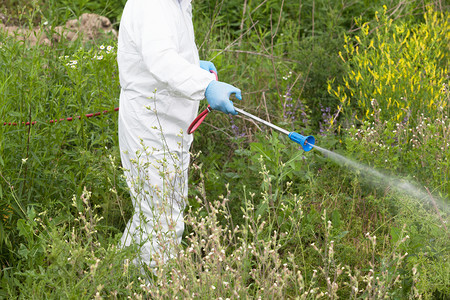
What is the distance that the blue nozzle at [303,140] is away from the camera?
2865 millimetres

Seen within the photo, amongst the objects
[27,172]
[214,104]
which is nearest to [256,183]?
A: [214,104]

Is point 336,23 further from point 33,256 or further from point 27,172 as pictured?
point 33,256

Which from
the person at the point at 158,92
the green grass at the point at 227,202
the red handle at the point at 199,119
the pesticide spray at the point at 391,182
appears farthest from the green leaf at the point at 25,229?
the pesticide spray at the point at 391,182

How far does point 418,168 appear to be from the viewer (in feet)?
11.6

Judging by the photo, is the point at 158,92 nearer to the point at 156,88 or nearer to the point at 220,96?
the point at 156,88

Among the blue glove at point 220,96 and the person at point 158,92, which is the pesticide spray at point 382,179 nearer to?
the person at point 158,92

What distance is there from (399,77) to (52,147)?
2.33m

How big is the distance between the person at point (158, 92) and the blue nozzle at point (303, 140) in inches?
13.4

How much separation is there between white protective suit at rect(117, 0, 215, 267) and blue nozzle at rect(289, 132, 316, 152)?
1.61 feet

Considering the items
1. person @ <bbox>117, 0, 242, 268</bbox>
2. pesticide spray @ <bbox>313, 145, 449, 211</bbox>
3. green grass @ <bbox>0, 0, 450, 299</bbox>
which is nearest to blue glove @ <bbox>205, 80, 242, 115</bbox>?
person @ <bbox>117, 0, 242, 268</bbox>

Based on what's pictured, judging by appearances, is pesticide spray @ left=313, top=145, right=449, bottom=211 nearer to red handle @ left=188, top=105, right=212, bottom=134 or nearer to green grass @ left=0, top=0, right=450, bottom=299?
green grass @ left=0, top=0, right=450, bottom=299

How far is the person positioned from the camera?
9.05ft

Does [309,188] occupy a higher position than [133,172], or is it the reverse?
[133,172]

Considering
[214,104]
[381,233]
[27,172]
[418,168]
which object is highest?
[214,104]
